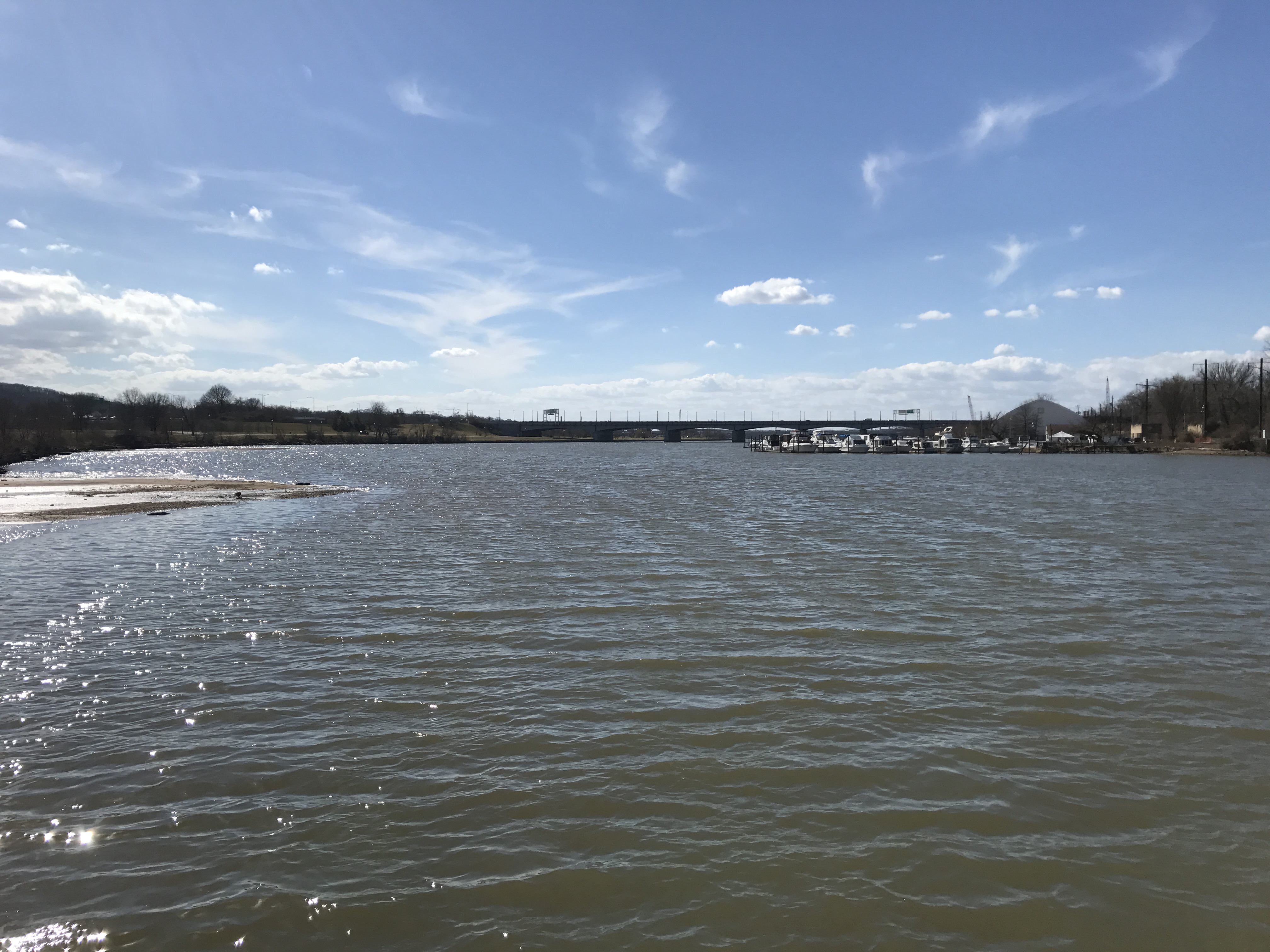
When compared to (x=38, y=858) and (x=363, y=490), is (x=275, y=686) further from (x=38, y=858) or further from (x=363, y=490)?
(x=363, y=490)

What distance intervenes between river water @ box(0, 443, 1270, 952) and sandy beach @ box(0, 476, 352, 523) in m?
19.4

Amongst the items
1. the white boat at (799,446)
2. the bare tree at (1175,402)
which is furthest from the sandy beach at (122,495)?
the bare tree at (1175,402)

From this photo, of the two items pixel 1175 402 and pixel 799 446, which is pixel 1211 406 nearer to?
pixel 1175 402

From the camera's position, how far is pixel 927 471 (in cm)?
9406

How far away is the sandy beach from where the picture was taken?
1569 inches

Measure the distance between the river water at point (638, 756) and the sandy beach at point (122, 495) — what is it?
1942 cm

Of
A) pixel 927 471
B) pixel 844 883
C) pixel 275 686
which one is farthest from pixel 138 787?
pixel 927 471

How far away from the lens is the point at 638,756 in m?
9.46

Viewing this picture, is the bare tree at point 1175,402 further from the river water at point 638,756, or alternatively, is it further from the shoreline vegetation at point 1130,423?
the river water at point 638,756

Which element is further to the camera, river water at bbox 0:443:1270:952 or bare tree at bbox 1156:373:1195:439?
bare tree at bbox 1156:373:1195:439

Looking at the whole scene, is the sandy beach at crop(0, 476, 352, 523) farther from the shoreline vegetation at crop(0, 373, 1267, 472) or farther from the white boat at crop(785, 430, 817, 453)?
the white boat at crop(785, 430, 817, 453)

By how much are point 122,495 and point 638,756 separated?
175 ft

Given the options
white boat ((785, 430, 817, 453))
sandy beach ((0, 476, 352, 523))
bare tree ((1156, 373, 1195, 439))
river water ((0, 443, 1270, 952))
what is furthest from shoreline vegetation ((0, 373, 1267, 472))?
river water ((0, 443, 1270, 952))

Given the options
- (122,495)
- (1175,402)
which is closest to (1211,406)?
(1175,402)
